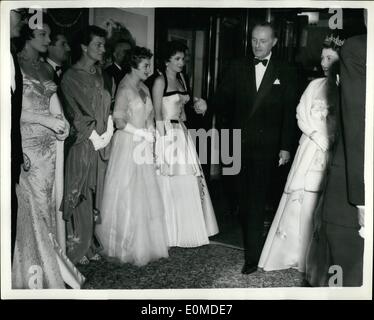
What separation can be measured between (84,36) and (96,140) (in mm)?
554

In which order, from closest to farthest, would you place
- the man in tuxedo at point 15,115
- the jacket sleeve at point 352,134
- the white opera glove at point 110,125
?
the jacket sleeve at point 352,134
the man in tuxedo at point 15,115
the white opera glove at point 110,125

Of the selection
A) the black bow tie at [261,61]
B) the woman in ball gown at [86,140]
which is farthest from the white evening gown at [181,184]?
the black bow tie at [261,61]

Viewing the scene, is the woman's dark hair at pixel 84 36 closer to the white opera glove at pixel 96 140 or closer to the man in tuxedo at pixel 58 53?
the man in tuxedo at pixel 58 53

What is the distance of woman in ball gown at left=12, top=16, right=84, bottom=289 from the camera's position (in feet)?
7.83

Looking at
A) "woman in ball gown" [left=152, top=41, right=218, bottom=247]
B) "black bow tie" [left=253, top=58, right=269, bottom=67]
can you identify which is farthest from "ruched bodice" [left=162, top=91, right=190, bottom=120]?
"black bow tie" [left=253, top=58, right=269, bottom=67]

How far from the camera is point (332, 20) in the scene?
2432mm

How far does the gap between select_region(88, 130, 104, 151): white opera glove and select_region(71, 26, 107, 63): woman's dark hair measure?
0.40 meters

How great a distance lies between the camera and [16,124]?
2.38 m

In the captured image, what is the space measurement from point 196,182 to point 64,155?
75 cm

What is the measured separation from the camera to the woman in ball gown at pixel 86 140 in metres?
2.44

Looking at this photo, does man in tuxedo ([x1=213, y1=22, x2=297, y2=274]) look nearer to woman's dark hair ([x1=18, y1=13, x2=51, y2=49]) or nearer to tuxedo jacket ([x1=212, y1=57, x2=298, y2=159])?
tuxedo jacket ([x1=212, y1=57, x2=298, y2=159])

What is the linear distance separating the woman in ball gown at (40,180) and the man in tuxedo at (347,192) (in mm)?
1318

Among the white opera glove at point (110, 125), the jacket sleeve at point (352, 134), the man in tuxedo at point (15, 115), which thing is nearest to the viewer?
the jacket sleeve at point (352, 134)
